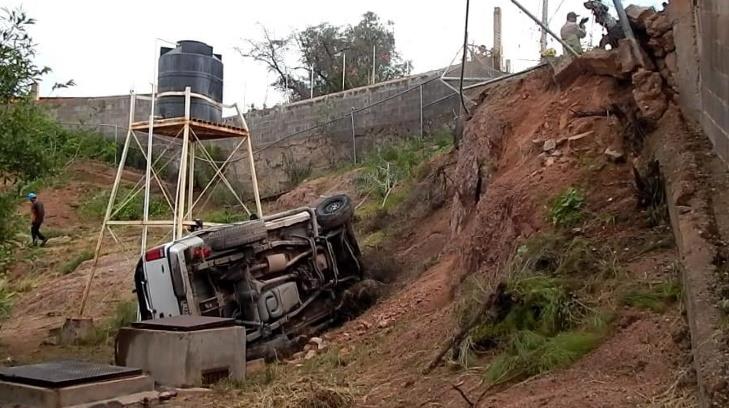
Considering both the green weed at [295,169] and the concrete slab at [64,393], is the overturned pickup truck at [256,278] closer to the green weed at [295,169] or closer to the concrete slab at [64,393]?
the concrete slab at [64,393]

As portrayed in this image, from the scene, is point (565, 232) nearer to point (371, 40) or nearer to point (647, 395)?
point (647, 395)

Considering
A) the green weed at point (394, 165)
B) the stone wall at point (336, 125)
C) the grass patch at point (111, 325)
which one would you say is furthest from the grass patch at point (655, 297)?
the stone wall at point (336, 125)

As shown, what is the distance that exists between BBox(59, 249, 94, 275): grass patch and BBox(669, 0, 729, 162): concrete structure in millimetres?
15857

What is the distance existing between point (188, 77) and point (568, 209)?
9.03 m

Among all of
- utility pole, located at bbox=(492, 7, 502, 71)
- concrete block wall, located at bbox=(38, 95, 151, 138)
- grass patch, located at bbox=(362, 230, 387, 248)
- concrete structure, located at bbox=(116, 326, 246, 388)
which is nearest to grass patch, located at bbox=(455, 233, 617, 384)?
concrete structure, located at bbox=(116, 326, 246, 388)

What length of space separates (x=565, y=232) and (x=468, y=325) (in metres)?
1.42

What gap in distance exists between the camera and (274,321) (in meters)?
10.8

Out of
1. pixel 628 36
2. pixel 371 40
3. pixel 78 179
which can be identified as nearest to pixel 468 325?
pixel 628 36

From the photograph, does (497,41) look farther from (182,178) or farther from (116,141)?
(116,141)

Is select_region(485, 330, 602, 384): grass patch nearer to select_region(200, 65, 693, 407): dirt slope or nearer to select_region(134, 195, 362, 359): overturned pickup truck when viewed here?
select_region(200, 65, 693, 407): dirt slope

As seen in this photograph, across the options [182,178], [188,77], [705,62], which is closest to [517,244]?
[705,62]

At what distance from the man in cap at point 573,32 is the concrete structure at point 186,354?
5.32 metres

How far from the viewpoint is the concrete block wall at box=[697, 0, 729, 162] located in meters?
6.09

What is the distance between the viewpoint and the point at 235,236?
1073 centimetres
